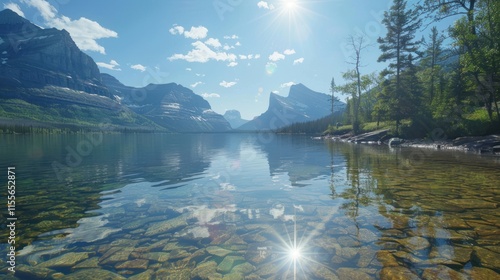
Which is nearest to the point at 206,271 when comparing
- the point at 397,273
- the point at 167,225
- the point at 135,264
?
the point at 135,264

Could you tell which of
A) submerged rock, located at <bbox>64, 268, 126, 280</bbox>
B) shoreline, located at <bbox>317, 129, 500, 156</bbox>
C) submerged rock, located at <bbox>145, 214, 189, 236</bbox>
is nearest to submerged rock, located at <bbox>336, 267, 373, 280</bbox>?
submerged rock, located at <bbox>64, 268, 126, 280</bbox>

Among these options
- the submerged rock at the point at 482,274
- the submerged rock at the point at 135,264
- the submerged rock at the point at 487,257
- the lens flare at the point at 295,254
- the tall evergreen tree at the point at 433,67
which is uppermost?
the tall evergreen tree at the point at 433,67

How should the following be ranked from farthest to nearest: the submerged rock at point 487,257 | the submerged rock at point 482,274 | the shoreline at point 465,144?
the shoreline at point 465,144
the submerged rock at point 487,257
the submerged rock at point 482,274

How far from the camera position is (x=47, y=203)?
11.6m

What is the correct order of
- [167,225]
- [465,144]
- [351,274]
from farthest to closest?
[465,144], [167,225], [351,274]

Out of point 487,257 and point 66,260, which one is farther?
point 66,260

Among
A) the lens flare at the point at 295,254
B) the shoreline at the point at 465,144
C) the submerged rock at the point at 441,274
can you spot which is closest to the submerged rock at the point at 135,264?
the lens flare at the point at 295,254

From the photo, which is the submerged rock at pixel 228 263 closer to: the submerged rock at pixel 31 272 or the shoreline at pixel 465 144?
the submerged rock at pixel 31 272

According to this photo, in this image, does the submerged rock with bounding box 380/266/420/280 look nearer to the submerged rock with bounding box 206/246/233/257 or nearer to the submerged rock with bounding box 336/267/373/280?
the submerged rock with bounding box 336/267/373/280

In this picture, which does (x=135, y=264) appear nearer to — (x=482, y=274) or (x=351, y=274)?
(x=351, y=274)

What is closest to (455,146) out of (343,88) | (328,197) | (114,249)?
(328,197)

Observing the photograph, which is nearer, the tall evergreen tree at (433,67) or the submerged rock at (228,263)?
the submerged rock at (228,263)

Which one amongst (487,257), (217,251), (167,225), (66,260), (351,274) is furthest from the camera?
(167,225)

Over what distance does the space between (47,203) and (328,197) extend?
1298 cm
